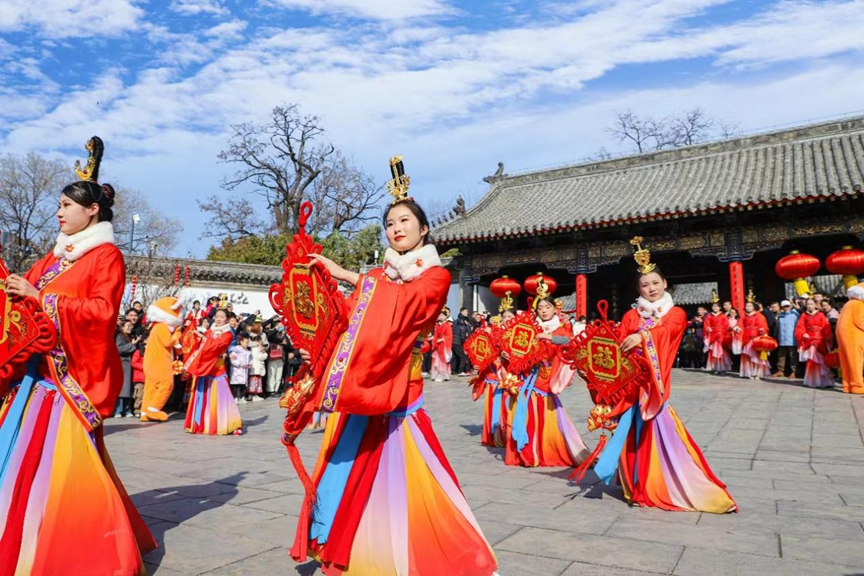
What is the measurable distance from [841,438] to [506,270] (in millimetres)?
13233

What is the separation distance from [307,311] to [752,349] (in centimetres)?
1307

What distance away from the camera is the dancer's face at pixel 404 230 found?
3.10 metres

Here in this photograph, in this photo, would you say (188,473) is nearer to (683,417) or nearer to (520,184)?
(683,417)

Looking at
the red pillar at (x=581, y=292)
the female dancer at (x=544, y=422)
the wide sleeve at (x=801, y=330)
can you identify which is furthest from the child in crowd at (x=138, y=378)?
the wide sleeve at (x=801, y=330)

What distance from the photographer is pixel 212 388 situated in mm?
8188

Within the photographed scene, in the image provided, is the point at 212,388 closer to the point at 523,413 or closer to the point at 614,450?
the point at 523,413

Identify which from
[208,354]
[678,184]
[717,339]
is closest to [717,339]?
[717,339]

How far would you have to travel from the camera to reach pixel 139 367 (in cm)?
1005

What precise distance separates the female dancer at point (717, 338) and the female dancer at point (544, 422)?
9877mm

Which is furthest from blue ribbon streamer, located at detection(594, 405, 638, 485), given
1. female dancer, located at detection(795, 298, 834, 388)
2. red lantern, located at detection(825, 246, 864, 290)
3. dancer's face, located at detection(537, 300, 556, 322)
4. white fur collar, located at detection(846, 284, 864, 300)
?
red lantern, located at detection(825, 246, 864, 290)

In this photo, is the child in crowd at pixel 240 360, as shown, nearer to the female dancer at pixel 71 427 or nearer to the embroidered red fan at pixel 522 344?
the embroidered red fan at pixel 522 344

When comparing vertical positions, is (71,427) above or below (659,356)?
below

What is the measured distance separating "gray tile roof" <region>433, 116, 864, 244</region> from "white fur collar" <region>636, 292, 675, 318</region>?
11.7 m

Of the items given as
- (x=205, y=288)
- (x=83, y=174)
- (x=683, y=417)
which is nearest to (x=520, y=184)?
(x=205, y=288)
